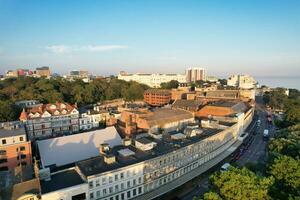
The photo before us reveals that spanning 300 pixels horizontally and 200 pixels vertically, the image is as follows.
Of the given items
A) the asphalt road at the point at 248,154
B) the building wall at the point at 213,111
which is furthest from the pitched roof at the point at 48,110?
the asphalt road at the point at 248,154

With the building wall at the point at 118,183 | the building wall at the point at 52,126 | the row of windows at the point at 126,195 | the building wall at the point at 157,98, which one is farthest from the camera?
the building wall at the point at 157,98

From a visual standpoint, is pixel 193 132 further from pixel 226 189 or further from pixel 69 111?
pixel 69 111

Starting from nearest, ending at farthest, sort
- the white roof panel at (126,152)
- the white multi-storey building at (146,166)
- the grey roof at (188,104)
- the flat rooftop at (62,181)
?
the flat rooftop at (62,181) → the white multi-storey building at (146,166) → the white roof panel at (126,152) → the grey roof at (188,104)

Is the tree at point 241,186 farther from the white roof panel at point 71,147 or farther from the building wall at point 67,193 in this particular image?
the white roof panel at point 71,147

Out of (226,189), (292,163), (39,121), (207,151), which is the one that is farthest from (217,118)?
(39,121)

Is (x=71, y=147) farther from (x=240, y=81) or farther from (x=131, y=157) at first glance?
(x=240, y=81)

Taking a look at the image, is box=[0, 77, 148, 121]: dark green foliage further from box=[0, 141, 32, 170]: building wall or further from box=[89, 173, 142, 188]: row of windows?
box=[89, 173, 142, 188]: row of windows
